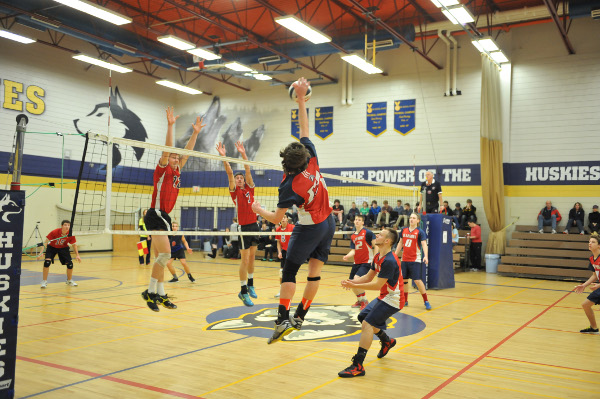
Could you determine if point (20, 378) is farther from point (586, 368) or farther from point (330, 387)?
point (586, 368)

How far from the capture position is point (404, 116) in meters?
22.7

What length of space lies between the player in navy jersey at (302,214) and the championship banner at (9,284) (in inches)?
95.8

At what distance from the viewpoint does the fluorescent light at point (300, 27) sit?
51.2 ft

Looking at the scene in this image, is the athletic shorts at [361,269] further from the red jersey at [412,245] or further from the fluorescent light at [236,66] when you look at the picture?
the fluorescent light at [236,66]

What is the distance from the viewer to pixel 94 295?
11805 millimetres

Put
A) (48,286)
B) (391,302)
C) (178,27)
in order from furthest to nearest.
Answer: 1. (178,27)
2. (48,286)
3. (391,302)

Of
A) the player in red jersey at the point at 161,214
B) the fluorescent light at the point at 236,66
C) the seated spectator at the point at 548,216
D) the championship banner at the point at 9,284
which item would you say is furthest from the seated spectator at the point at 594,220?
the championship banner at the point at 9,284

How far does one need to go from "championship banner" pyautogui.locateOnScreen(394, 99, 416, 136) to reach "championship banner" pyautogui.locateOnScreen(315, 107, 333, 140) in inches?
133

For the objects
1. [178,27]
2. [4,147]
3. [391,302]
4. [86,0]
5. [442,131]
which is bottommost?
[391,302]

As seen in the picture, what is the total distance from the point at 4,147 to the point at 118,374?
19032 mm

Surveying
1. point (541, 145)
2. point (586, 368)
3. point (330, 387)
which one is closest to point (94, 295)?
point (330, 387)

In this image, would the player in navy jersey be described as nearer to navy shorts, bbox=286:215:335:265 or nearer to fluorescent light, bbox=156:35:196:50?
navy shorts, bbox=286:215:335:265

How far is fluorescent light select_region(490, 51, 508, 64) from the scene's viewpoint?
1842 centimetres

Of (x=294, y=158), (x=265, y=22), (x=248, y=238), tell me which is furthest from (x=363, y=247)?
(x=265, y=22)
